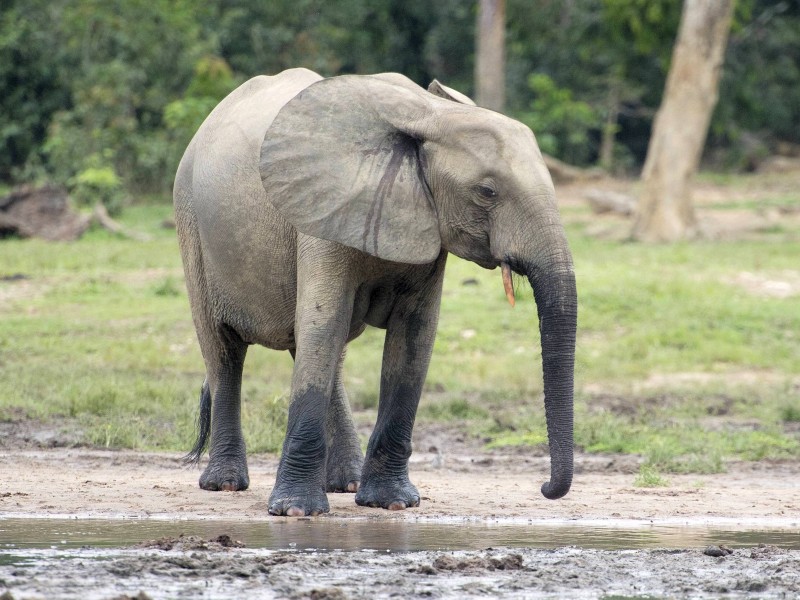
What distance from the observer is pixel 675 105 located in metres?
20.3

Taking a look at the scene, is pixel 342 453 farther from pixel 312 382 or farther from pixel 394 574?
pixel 394 574

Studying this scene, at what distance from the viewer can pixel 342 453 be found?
25.2ft

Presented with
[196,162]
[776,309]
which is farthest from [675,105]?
[196,162]

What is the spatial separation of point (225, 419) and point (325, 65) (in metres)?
22.5

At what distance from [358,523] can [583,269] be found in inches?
394

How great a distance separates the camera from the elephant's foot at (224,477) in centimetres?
763

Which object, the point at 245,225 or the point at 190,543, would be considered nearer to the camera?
the point at 190,543

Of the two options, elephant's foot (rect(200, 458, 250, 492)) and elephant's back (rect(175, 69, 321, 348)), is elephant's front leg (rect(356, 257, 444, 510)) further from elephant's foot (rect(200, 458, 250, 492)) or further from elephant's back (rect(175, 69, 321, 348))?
elephant's foot (rect(200, 458, 250, 492))

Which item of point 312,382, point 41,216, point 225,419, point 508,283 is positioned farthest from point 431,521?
point 41,216

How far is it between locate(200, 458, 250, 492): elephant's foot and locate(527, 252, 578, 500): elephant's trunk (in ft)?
6.82

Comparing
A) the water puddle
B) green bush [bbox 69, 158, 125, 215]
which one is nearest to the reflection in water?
the water puddle

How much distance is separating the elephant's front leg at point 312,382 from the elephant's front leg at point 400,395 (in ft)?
1.09

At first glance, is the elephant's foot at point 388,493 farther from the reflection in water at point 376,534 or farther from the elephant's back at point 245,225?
the elephant's back at point 245,225

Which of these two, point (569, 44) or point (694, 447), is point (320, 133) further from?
point (569, 44)
